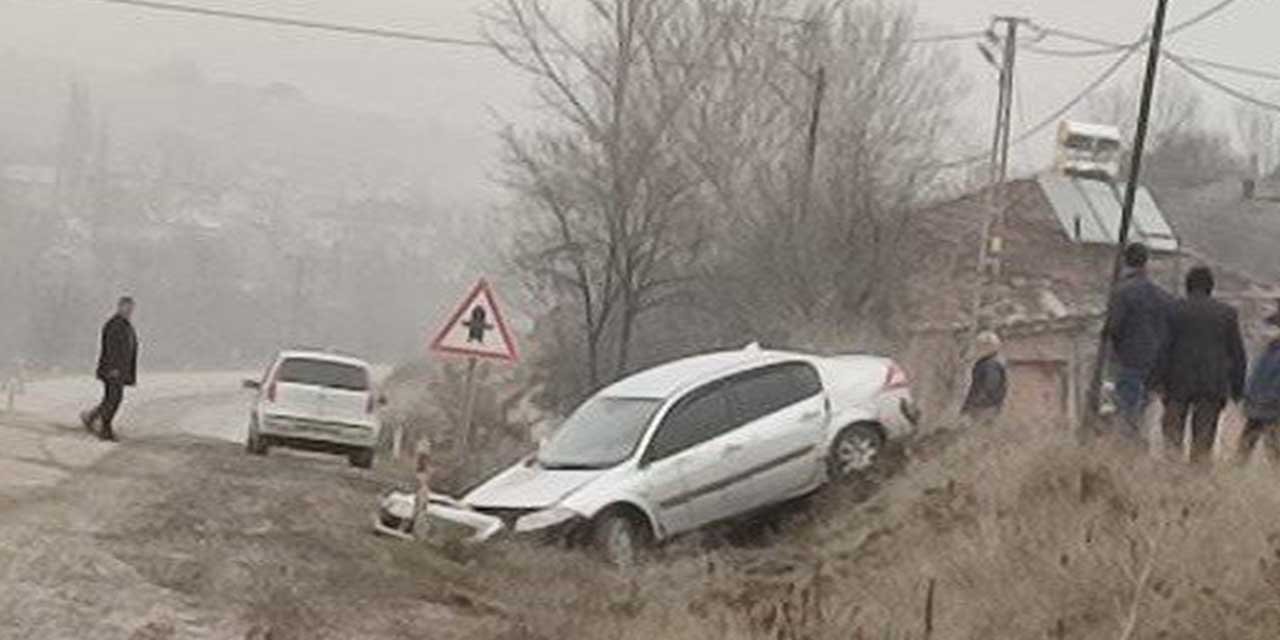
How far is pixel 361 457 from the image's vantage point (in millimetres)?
25781

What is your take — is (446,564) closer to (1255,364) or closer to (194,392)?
(1255,364)

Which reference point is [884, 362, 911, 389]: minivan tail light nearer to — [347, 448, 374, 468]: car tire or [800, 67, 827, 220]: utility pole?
[347, 448, 374, 468]: car tire

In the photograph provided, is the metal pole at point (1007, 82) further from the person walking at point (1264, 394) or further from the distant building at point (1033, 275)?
the person walking at point (1264, 394)

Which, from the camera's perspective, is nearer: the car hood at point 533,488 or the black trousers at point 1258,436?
the black trousers at point 1258,436

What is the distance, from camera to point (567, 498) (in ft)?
49.4

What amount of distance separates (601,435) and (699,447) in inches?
36.6

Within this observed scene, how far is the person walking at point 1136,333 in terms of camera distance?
46.3ft

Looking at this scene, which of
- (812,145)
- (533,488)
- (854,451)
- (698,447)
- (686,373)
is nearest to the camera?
(533,488)

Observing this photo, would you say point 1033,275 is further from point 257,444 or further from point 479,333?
point 479,333

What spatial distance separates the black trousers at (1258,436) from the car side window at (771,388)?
4094mm

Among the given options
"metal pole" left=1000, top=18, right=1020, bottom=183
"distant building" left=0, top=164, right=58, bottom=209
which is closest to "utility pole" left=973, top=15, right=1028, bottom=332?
"metal pole" left=1000, top=18, right=1020, bottom=183

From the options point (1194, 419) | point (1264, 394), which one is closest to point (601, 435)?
point (1194, 419)

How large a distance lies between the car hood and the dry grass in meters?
1.53

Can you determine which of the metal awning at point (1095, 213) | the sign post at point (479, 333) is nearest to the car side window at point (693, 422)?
the sign post at point (479, 333)
